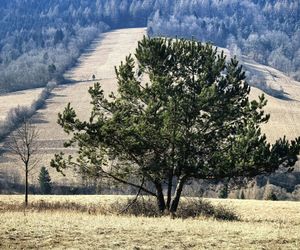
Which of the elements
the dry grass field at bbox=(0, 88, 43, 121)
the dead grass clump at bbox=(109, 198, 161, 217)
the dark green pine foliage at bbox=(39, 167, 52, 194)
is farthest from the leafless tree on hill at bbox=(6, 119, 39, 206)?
the dry grass field at bbox=(0, 88, 43, 121)

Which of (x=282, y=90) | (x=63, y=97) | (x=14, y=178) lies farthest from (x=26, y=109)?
(x=282, y=90)

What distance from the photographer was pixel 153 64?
26172mm

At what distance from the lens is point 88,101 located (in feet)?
383

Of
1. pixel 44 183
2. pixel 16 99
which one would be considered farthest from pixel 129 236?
pixel 16 99

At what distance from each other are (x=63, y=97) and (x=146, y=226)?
10705 cm

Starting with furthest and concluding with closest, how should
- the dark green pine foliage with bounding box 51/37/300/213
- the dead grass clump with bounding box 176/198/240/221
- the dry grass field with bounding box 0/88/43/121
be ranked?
the dry grass field with bounding box 0/88/43/121 < the dead grass clump with bounding box 176/198/240/221 < the dark green pine foliage with bounding box 51/37/300/213

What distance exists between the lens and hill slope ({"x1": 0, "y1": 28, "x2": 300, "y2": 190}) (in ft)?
306

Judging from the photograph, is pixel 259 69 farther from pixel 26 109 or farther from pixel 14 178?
pixel 14 178

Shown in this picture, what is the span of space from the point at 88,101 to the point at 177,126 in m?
94.1

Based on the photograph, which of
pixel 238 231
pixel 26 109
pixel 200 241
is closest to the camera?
pixel 200 241

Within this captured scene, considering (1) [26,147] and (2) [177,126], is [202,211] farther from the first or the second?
(1) [26,147]

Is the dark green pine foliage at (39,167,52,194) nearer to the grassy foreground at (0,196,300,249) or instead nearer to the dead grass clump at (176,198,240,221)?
the dead grass clump at (176,198,240,221)

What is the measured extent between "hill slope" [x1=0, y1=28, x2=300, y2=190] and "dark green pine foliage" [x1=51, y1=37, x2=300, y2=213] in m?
50.6

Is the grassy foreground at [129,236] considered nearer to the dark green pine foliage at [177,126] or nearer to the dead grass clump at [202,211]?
the dark green pine foliage at [177,126]
